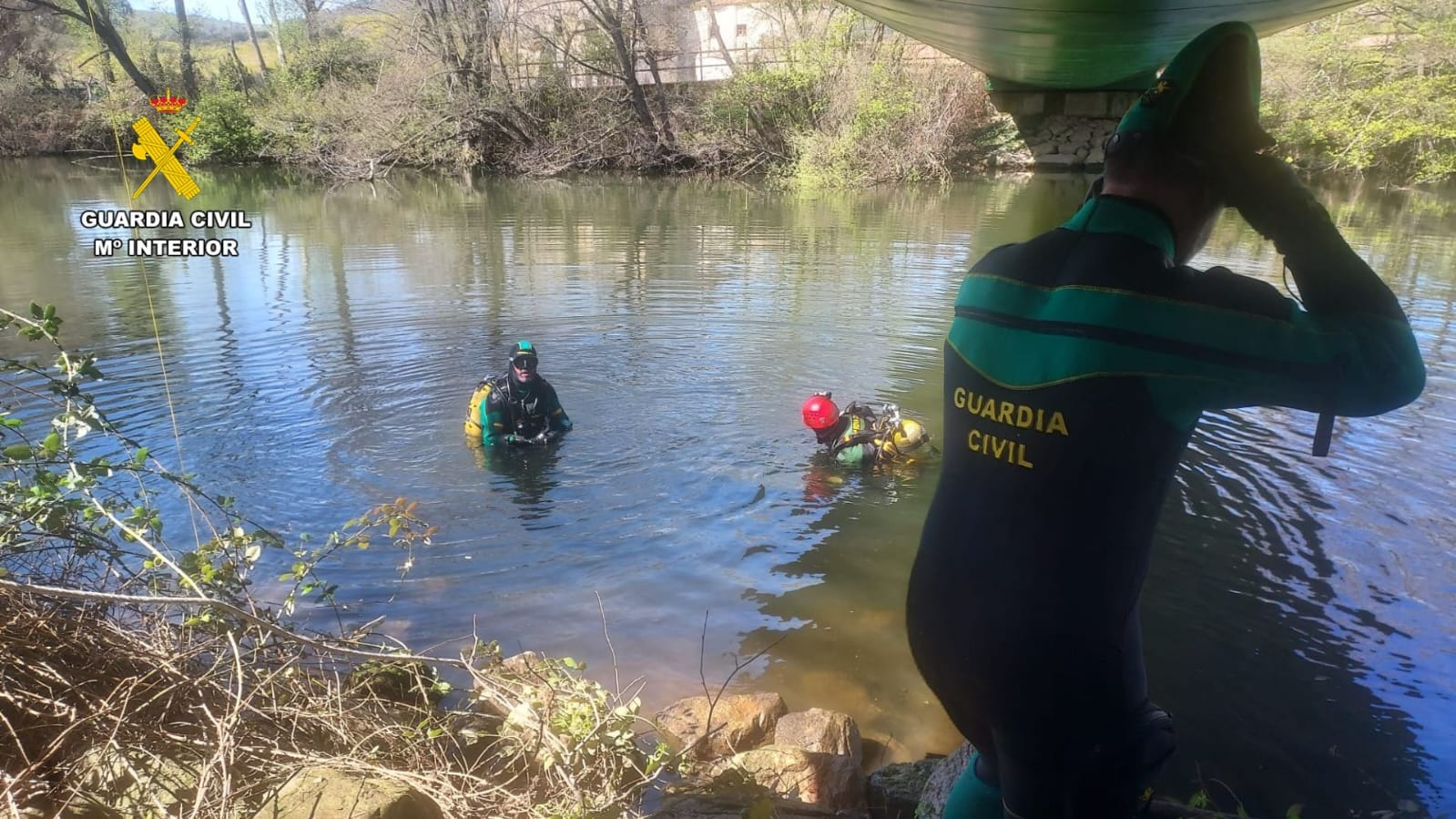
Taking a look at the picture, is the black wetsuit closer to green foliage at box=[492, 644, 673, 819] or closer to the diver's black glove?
the diver's black glove

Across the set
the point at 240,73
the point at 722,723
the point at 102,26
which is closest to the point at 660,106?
the point at 240,73

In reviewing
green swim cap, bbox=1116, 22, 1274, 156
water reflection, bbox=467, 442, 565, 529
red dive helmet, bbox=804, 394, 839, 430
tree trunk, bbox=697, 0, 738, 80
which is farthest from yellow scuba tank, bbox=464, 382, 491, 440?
tree trunk, bbox=697, 0, 738, 80

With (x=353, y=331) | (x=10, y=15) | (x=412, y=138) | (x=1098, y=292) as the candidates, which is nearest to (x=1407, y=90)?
(x=353, y=331)

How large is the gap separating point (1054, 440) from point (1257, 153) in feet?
2.09

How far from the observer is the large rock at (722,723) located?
11.7ft

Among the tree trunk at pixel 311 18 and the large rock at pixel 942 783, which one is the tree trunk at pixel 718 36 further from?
the large rock at pixel 942 783

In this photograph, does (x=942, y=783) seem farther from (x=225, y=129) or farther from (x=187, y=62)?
(x=187, y=62)

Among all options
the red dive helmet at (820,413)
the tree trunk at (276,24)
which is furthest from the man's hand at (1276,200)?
the tree trunk at (276,24)

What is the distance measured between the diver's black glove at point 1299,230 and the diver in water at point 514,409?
5784mm

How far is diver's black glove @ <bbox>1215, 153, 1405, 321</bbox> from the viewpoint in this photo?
140cm

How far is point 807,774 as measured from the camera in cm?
314

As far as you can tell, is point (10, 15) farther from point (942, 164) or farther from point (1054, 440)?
point (1054, 440)

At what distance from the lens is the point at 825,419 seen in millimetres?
6461

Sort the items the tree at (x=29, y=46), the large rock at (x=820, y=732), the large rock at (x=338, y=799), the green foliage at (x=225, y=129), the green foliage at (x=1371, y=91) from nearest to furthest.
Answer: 1. the large rock at (x=338, y=799)
2. the large rock at (x=820, y=732)
3. the green foliage at (x=1371, y=91)
4. the green foliage at (x=225, y=129)
5. the tree at (x=29, y=46)
